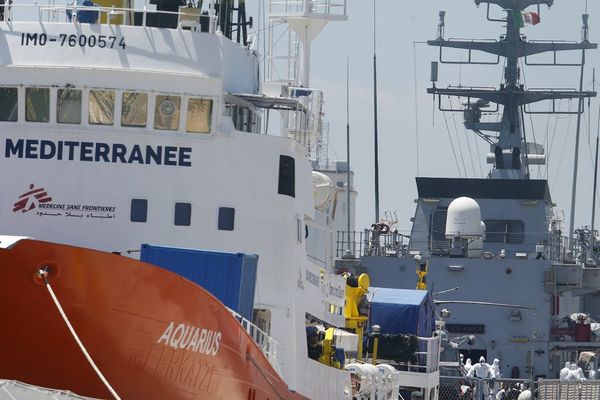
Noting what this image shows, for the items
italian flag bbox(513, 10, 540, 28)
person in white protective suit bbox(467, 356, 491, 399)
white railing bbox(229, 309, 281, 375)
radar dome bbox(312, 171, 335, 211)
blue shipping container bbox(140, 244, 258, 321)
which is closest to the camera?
blue shipping container bbox(140, 244, 258, 321)

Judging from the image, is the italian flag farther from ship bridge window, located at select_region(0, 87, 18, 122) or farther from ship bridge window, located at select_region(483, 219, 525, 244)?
ship bridge window, located at select_region(0, 87, 18, 122)

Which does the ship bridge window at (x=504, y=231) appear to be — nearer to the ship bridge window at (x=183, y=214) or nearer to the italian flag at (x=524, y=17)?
the italian flag at (x=524, y=17)

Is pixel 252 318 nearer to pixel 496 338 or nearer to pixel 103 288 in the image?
pixel 103 288

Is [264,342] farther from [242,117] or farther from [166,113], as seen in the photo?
[242,117]

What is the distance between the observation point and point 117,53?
2273 cm

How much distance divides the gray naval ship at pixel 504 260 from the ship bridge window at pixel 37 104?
2533 cm

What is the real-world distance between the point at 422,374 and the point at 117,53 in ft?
39.7

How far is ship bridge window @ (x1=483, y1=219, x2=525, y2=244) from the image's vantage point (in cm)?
5247

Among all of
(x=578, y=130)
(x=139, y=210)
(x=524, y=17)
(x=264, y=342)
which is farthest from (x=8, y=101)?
(x=578, y=130)

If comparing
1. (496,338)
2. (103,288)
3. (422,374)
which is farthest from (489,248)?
(103,288)

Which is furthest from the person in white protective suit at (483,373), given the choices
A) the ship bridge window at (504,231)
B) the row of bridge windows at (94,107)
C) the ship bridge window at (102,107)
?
the ship bridge window at (102,107)

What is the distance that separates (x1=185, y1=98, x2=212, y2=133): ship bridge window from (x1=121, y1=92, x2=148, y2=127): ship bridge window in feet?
2.07

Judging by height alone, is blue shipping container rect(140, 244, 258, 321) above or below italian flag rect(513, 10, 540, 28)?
below

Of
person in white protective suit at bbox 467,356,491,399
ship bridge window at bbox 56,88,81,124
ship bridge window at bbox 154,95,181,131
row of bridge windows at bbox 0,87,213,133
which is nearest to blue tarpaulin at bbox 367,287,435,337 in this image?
person in white protective suit at bbox 467,356,491,399
